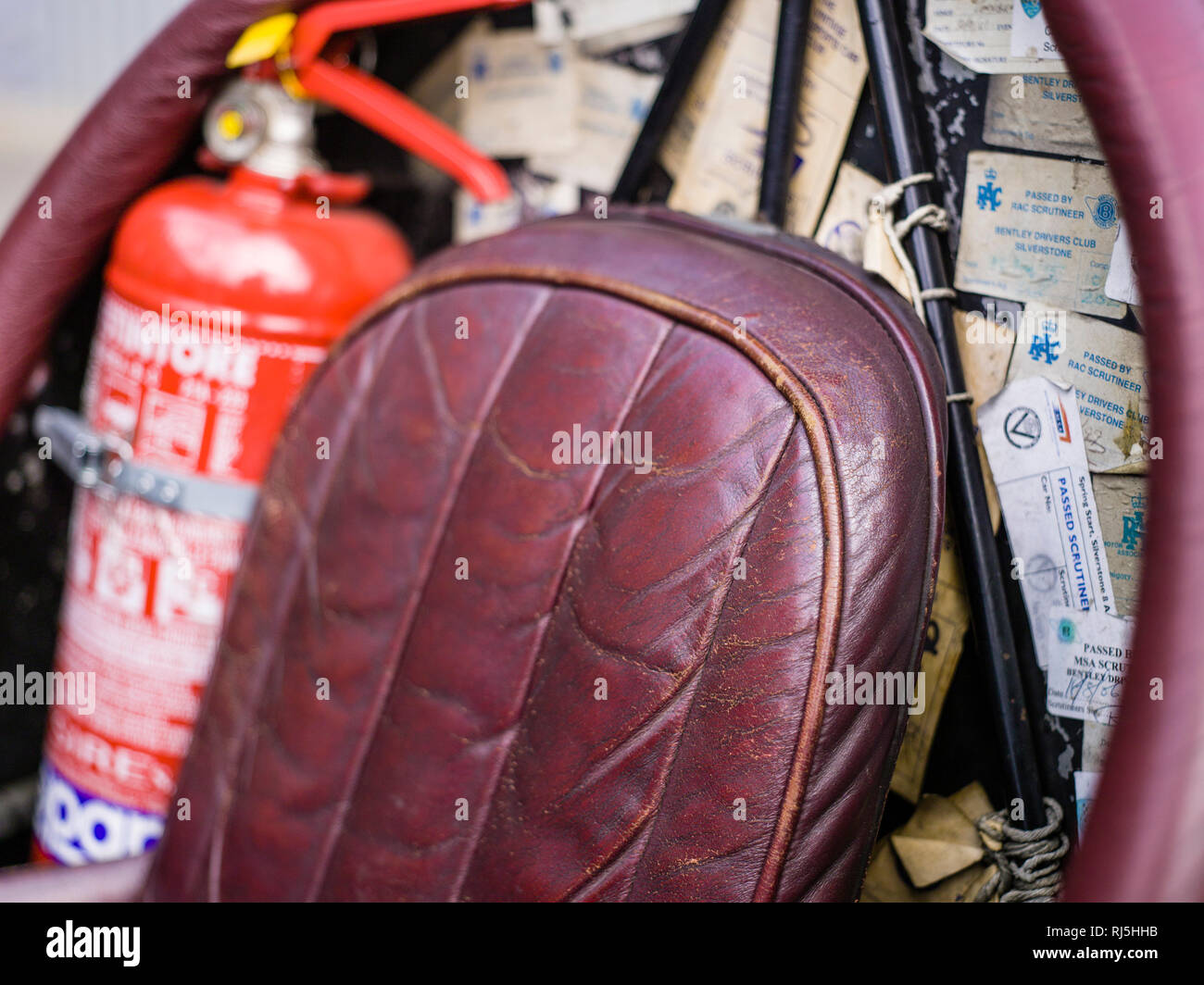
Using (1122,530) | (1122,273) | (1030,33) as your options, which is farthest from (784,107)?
(1122,530)

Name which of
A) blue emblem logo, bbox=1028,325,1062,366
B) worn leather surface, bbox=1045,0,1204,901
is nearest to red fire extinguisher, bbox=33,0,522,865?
blue emblem logo, bbox=1028,325,1062,366

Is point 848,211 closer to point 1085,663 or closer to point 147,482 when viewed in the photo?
point 1085,663

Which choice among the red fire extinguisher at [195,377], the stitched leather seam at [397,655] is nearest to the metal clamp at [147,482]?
the red fire extinguisher at [195,377]

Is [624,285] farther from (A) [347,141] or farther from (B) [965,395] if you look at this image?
(A) [347,141]

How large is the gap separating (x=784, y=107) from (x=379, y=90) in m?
0.39

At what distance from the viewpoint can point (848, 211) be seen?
32.2 inches

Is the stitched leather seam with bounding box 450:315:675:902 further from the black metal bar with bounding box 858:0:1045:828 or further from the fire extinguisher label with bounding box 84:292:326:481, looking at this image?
the fire extinguisher label with bounding box 84:292:326:481

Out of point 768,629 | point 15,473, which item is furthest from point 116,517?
point 768,629

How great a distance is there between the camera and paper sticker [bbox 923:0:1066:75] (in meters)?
0.69

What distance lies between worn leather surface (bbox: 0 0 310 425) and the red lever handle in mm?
78

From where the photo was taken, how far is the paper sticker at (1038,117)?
2.23 ft

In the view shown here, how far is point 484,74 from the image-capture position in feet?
3.51

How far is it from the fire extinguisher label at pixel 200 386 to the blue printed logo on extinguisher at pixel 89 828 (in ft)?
1.13

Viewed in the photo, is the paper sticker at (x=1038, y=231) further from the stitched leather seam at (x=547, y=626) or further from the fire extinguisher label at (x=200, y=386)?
the fire extinguisher label at (x=200, y=386)
